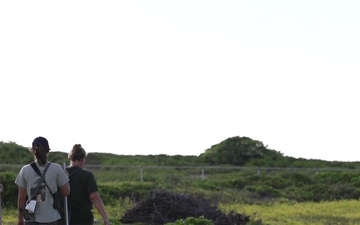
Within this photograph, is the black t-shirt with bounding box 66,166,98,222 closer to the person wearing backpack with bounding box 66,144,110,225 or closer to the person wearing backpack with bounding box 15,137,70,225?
the person wearing backpack with bounding box 66,144,110,225

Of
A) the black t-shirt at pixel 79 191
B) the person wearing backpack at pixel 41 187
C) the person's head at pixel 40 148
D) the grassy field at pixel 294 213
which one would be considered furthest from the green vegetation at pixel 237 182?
the person's head at pixel 40 148

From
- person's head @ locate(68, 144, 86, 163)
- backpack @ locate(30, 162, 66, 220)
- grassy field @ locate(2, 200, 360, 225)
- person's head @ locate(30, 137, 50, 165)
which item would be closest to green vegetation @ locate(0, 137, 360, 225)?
grassy field @ locate(2, 200, 360, 225)

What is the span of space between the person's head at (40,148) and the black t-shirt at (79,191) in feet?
1.82

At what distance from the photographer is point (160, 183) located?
29.5 metres

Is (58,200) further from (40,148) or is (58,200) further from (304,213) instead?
(304,213)

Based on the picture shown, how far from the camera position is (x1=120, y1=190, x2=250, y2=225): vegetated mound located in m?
19.1

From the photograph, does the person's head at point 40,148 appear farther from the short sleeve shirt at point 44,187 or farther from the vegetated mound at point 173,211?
the vegetated mound at point 173,211

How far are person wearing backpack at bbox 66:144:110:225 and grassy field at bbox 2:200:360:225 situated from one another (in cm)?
727

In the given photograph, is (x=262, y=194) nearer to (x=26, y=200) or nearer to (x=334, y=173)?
(x=334, y=173)

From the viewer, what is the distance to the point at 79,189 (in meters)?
9.25

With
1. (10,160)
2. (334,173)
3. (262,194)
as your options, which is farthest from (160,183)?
(10,160)

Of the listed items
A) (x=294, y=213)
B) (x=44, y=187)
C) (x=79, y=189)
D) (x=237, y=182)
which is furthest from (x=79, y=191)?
(x=237, y=182)

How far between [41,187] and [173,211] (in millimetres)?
11147

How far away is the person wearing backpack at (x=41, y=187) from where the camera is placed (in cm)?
877
